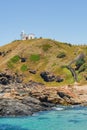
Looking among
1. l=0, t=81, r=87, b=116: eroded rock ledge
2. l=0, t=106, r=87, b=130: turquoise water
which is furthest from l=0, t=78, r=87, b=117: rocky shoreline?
l=0, t=106, r=87, b=130: turquoise water

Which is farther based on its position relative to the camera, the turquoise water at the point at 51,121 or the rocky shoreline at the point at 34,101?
the rocky shoreline at the point at 34,101

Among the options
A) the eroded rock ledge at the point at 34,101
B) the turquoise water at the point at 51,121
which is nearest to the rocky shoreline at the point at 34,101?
the eroded rock ledge at the point at 34,101

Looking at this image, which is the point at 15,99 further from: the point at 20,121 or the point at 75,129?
the point at 75,129

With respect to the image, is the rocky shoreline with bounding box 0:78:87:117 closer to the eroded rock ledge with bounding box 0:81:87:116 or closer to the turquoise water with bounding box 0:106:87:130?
the eroded rock ledge with bounding box 0:81:87:116

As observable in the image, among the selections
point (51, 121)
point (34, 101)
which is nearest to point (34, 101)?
point (34, 101)

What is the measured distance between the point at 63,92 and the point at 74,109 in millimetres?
12623

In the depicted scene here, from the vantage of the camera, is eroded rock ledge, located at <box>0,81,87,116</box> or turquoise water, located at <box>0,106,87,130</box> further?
eroded rock ledge, located at <box>0,81,87,116</box>

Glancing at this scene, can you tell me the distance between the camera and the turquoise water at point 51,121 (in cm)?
6203

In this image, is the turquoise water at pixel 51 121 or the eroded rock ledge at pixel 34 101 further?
the eroded rock ledge at pixel 34 101

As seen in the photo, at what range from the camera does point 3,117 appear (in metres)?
72.6

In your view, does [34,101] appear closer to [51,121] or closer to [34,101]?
[34,101]

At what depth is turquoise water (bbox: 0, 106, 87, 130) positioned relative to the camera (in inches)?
2442

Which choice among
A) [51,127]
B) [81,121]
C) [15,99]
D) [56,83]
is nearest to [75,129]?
[51,127]

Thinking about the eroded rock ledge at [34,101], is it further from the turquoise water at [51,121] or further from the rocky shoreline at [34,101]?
the turquoise water at [51,121]
